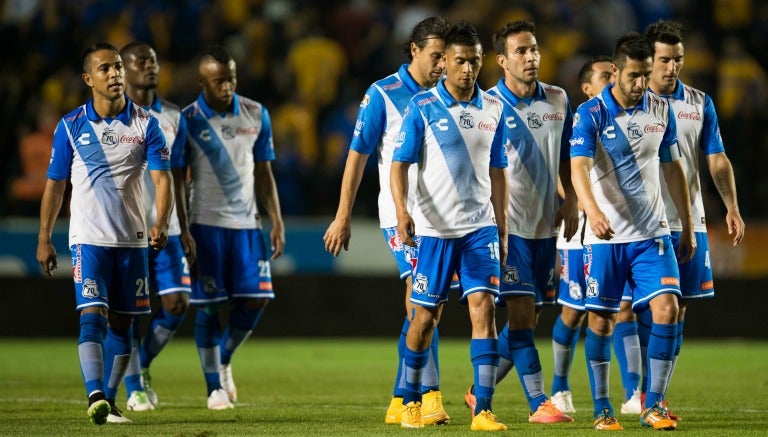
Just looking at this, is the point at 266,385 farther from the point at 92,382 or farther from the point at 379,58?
the point at 379,58

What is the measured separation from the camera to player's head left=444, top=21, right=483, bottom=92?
854 centimetres

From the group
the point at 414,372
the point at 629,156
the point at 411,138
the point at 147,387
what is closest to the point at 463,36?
the point at 411,138

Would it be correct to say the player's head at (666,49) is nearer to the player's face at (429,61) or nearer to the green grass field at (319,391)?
the player's face at (429,61)

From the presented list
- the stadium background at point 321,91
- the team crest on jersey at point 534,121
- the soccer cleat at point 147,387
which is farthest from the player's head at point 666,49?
the stadium background at point 321,91

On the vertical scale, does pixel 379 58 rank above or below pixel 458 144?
above

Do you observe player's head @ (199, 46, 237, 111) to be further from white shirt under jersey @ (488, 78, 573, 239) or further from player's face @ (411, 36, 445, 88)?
white shirt under jersey @ (488, 78, 573, 239)

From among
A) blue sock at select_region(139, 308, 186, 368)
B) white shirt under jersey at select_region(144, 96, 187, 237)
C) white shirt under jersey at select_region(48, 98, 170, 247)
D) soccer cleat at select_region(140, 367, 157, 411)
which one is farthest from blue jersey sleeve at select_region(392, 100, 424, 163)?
soccer cleat at select_region(140, 367, 157, 411)

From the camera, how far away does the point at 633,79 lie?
29.0 feet

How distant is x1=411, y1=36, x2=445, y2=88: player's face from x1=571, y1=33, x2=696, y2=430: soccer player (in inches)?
48.9

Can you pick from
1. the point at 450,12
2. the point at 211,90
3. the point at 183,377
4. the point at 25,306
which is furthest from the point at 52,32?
the point at 211,90

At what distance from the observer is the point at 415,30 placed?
9.67 m

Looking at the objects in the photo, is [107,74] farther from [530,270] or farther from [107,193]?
[530,270]

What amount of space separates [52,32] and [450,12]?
6.39 m

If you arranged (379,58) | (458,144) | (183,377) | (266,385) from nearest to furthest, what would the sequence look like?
(458,144), (266,385), (183,377), (379,58)
